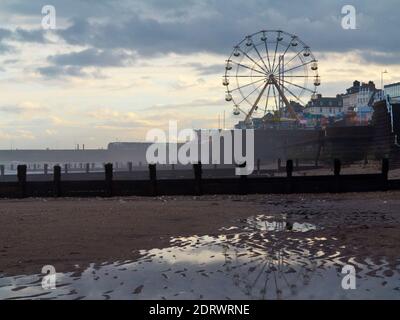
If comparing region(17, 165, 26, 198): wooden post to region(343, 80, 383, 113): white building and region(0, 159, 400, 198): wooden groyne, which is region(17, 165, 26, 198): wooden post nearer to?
region(0, 159, 400, 198): wooden groyne

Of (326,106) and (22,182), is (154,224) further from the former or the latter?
(326,106)

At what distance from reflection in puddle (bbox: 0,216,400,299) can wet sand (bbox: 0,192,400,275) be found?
608 mm

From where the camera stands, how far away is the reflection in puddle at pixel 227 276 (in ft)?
23.4

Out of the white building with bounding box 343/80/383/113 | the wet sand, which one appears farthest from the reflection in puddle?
the white building with bounding box 343/80/383/113

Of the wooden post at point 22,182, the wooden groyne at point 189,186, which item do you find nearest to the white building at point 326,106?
the wooden groyne at point 189,186

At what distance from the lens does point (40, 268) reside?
880 centimetres

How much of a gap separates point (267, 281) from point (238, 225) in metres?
6.58

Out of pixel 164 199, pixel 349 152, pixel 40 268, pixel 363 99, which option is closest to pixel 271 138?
pixel 349 152

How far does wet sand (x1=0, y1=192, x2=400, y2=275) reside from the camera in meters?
10.0

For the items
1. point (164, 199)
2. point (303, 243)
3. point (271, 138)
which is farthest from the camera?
point (271, 138)

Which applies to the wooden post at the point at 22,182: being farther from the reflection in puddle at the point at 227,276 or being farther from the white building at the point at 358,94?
the white building at the point at 358,94
